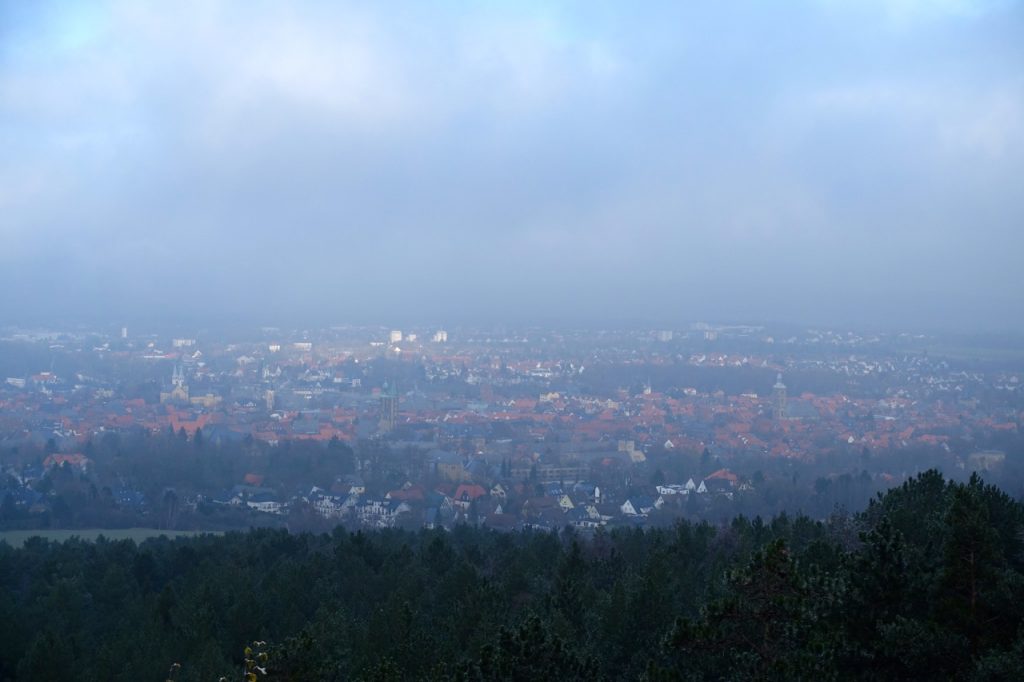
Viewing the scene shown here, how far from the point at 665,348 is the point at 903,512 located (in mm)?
45907

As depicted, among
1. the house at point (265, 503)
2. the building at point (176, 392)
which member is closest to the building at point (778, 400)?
the house at point (265, 503)

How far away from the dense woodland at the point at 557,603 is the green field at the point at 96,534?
332cm

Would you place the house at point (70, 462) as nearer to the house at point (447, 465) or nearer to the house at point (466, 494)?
the house at point (447, 465)

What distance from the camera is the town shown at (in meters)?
30.7

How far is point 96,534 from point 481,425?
60.3 ft

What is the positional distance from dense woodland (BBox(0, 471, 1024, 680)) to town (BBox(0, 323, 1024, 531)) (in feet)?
31.7

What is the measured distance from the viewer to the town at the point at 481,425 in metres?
30.7

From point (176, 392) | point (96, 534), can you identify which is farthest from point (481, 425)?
point (96, 534)

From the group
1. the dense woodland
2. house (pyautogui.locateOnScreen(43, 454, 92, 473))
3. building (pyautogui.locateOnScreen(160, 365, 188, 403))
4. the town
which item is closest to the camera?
the dense woodland

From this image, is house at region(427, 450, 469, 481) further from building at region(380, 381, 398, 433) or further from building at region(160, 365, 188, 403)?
building at region(160, 365, 188, 403)

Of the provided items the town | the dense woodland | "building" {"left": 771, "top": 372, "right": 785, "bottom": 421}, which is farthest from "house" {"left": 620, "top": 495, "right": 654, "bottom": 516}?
"building" {"left": 771, "top": 372, "right": 785, "bottom": 421}

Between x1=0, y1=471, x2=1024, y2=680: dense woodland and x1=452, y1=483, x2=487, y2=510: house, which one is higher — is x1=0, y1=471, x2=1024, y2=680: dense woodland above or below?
above

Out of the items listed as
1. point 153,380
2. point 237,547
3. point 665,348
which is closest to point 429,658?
point 237,547

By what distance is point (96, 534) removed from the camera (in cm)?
2664
